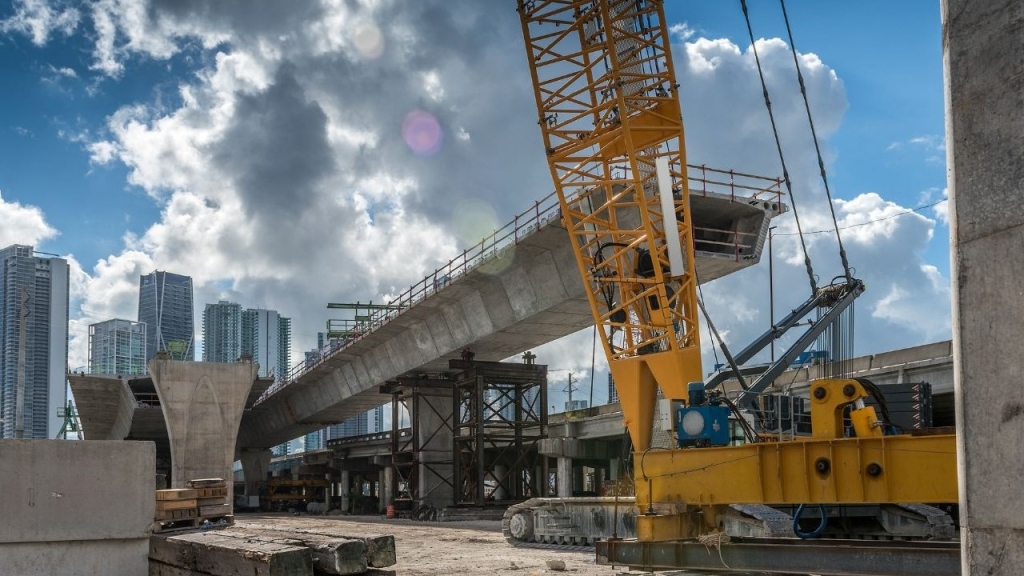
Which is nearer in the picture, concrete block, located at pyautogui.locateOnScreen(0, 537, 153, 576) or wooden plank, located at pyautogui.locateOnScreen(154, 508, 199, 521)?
concrete block, located at pyautogui.locateOnScreen(0, 537, 153, 576)

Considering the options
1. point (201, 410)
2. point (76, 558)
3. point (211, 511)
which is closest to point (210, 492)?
point (211, 511)

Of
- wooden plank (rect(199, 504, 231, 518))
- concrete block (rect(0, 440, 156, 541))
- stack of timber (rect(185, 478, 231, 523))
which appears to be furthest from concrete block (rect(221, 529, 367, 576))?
wooden plank (rect(199, 504, 231, 518))

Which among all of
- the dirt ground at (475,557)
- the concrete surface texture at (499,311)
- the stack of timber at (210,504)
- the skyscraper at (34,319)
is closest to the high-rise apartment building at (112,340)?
the skyscraper at (34,319)

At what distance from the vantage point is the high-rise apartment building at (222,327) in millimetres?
197625

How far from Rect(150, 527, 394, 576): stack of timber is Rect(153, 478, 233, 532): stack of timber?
7.96 meters

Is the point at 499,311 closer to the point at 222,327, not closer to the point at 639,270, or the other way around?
the point at 639,270

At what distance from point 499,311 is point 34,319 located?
115213mm

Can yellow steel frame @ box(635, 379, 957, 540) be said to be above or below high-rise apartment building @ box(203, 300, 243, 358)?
below

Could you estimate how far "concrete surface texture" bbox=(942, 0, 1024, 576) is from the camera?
12.5 ft

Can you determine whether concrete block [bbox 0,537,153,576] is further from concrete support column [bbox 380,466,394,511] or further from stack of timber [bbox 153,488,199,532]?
concrete support column [bbox 380,466,394,511]

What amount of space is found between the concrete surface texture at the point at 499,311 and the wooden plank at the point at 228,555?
20.3m

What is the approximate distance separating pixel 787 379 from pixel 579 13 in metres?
14.5

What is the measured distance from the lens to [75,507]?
9.66 m

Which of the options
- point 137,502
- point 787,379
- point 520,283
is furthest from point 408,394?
point 137,502
